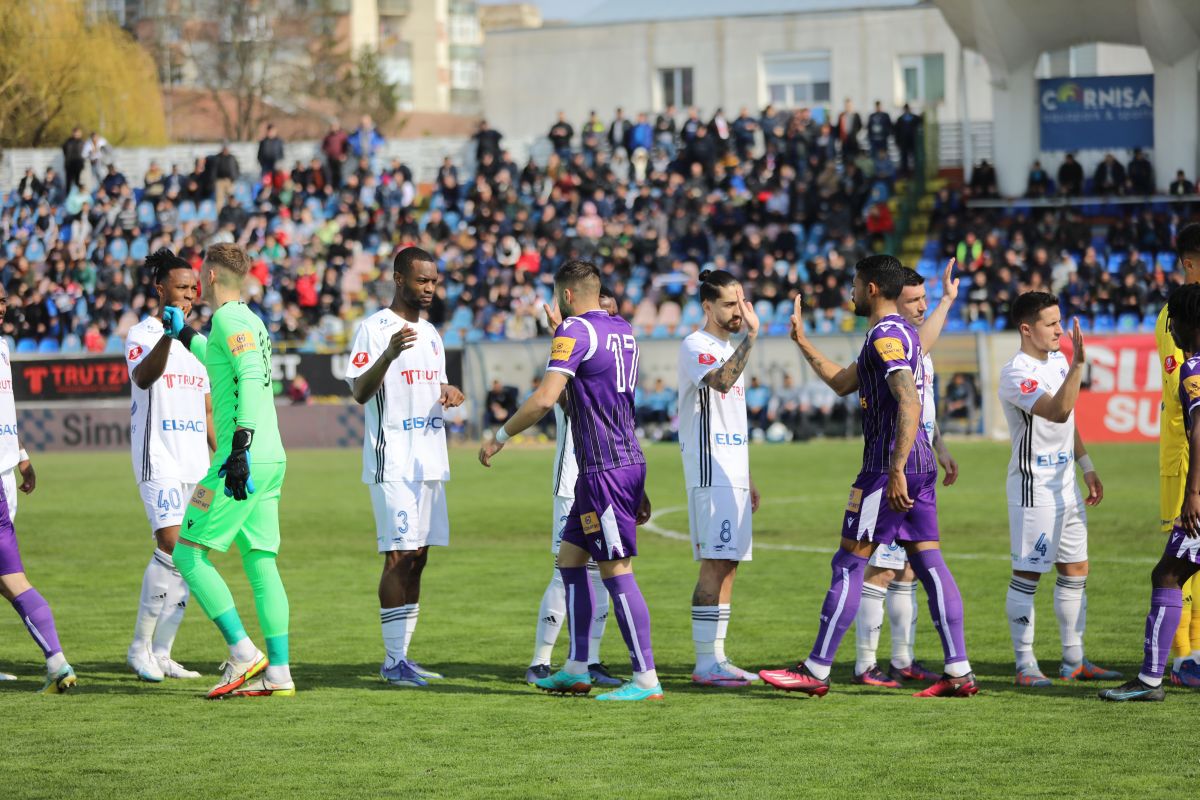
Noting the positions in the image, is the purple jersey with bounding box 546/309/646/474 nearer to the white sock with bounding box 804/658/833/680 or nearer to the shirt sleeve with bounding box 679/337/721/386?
the shirt sleeve with bounding box 679/337/721/386

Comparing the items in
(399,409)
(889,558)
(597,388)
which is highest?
(597,388)

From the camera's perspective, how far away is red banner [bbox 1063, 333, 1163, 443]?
28.2m

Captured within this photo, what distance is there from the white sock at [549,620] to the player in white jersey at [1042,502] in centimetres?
252

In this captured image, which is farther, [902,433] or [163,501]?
[163,501]

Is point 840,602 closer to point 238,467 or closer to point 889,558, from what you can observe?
point 889,558

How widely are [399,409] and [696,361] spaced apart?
1.75 meters

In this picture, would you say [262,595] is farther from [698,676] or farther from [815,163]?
[815,163]

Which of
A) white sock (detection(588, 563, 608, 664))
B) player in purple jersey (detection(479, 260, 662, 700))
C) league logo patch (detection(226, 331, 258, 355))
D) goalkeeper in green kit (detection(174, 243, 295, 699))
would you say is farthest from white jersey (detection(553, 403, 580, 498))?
league logo patch (detection(226, 331, 258, 355))

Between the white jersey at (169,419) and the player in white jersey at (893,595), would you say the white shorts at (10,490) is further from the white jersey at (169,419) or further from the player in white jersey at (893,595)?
the player in white jersey at (893,595)

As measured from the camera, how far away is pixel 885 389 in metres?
8.09

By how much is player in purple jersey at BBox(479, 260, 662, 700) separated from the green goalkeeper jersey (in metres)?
1.20

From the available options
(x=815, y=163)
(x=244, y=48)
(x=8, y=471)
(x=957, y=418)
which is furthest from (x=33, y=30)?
(x=8, y=471)

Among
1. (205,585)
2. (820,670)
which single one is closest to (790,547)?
(820,670)

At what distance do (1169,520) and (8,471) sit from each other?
21.6 feet
